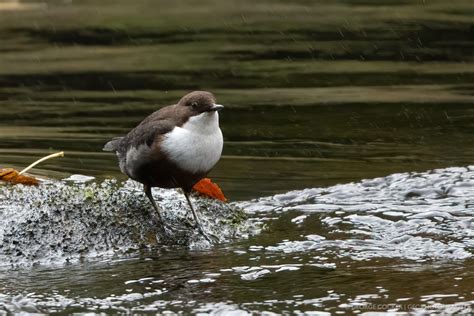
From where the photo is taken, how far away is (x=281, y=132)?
11289mm

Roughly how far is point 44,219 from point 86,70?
9.58 m

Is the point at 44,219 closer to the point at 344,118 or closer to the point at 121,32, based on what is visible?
the point at 344,118

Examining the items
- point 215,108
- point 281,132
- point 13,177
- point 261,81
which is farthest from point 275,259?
point 261,81

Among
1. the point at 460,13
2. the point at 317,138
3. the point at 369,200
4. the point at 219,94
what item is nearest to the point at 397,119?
the point at 317,138

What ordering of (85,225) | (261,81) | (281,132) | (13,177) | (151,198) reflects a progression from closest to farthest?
1. (85,225)
2. (151,198)
3. (13,177)
4. (281,132)
5. (261,81)

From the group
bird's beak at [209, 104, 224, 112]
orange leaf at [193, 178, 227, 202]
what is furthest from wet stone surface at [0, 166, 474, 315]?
bird's beak at [209, 104, 224, 112]

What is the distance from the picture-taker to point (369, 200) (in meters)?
7.64

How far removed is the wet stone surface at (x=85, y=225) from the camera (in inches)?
245

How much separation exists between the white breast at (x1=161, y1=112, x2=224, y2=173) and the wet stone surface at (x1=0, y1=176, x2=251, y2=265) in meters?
0.57

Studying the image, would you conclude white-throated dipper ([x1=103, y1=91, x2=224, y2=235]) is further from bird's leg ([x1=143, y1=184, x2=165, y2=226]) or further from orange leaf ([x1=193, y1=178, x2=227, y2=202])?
orange leaf ([x1=193, y1=178, x2=227, y2=202])

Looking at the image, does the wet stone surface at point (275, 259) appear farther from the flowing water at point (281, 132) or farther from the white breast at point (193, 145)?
the white breast at point (193, 145)

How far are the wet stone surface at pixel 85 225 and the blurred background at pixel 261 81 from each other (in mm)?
1858

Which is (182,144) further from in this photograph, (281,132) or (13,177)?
(281,132)

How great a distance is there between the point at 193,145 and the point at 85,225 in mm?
811
